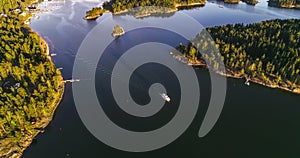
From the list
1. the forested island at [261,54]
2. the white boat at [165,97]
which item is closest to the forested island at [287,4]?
the forested island at [261,54]

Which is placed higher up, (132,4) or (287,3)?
(132,4)

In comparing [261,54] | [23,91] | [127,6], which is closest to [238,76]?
[261,54]

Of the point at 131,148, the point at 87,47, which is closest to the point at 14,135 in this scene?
the point at 131,148

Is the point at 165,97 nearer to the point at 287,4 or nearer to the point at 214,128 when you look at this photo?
the point at 214,128

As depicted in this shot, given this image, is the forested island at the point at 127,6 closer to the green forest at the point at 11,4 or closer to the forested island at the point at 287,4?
the green forest at the point at 11,4

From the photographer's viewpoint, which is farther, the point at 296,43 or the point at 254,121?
the point at 296,43

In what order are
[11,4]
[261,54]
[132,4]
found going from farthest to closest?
[11,4]
[132,4]
[261,54]

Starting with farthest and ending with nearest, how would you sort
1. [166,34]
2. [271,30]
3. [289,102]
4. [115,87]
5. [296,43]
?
1. [166,34]
2. [271,30]
3. [296,43]
4. [115,87]
5. [289,102]

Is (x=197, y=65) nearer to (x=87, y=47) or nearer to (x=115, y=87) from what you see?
(x=115, y=87)
